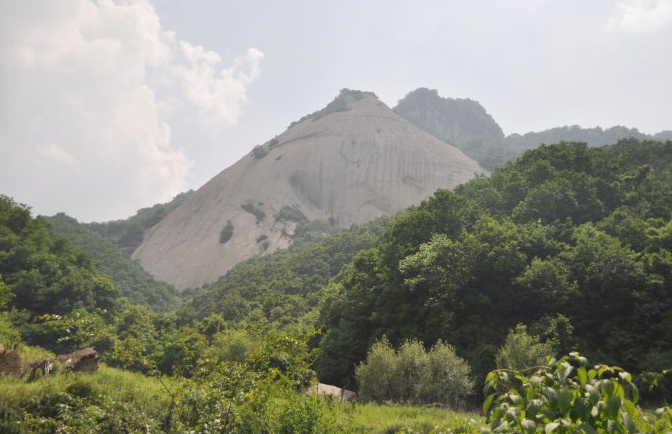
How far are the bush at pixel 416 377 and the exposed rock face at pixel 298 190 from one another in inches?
3157

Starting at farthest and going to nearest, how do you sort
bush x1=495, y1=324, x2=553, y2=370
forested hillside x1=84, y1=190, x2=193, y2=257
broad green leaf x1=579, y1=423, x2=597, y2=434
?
forested hillside x1=84, y1=190, x2=193, y2=257
bush x1=495, y1=324, x2=553, y2=370
broad green leaf x1=579, y1=423, x2=597, y2=434

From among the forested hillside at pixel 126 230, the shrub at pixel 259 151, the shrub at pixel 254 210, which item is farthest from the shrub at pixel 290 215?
the forested hillside at pixel 126 230

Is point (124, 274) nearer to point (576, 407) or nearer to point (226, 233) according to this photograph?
point (226, 233)

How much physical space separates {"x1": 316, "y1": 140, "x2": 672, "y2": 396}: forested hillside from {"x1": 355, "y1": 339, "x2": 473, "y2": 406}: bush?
4.19 m

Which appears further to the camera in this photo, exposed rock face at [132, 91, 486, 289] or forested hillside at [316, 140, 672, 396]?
exposed rock face at [132, 91, 486, 289]

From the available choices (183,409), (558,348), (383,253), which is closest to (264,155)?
(383,253)

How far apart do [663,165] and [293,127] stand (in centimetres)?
13146

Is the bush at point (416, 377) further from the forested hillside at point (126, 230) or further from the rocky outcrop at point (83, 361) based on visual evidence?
the forested hillside at point (126, 230)

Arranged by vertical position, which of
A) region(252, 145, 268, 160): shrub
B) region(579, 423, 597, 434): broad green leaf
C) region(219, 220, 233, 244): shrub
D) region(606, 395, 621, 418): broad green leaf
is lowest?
region(579, 423, 597, 434): broad green leaf

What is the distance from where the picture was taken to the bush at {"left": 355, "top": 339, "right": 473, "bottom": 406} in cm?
2427

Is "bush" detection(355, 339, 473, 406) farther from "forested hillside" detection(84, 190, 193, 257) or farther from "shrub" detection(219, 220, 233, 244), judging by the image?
"forested hillside" detection(84, 190, 193, 257)

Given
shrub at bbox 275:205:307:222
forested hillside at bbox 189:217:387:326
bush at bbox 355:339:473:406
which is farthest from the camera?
shrub at bbox 275:205:307:222

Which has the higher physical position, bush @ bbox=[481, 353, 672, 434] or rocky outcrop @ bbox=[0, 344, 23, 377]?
bush @ bbox=[481, 353, 672, 434]

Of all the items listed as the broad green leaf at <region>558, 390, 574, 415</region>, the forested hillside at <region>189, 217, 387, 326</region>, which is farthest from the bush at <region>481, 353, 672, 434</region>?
the forested hillside at <region>189, 217, 387, 326</region>
